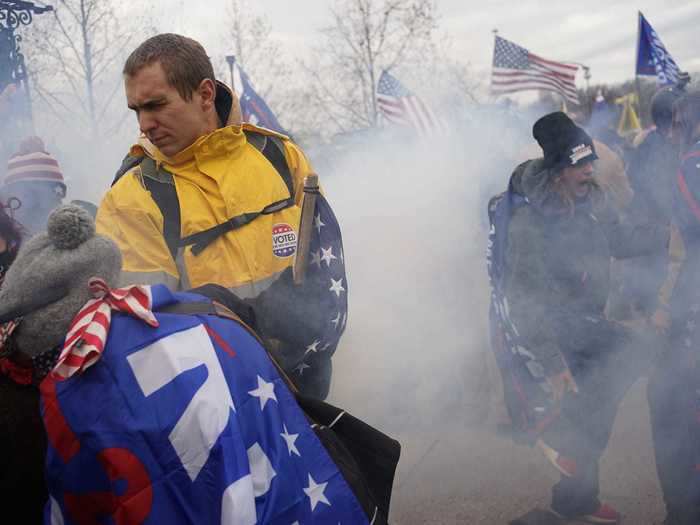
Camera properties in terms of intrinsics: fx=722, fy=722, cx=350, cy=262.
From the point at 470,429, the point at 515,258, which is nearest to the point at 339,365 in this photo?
the point at 470,429

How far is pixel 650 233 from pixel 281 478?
2794 mm

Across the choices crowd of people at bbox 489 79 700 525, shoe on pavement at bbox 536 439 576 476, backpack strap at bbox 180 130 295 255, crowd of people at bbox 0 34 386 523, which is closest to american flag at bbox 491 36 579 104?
crowd of people at bbox 489 79 700 525

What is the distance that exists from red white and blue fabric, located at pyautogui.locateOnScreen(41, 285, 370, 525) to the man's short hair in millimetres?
969

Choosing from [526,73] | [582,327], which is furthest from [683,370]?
[526,73]

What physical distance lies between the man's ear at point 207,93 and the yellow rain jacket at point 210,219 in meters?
0.10

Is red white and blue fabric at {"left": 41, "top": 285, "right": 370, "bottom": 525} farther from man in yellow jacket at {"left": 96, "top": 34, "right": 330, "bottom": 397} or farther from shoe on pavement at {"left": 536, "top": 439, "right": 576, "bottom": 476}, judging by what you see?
shoe on pavement at {"left": 536, "top": 439, "right": 576, "bottom": 476}

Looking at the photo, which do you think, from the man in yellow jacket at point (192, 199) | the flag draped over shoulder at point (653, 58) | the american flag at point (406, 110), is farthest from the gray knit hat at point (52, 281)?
the flag draped over shoulder at point (653, 58)

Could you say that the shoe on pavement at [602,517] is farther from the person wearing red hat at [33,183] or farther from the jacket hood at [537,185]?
the person wearing red hat at [33,183]

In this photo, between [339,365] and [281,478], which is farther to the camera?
[339,365]

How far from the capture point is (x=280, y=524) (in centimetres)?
138

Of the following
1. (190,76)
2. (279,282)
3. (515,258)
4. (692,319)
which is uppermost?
(190,76)

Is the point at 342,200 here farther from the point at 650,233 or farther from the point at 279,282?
the point at 279,282

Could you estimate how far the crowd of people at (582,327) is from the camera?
133 inches

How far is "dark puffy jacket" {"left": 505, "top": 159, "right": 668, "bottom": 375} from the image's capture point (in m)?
3.42
